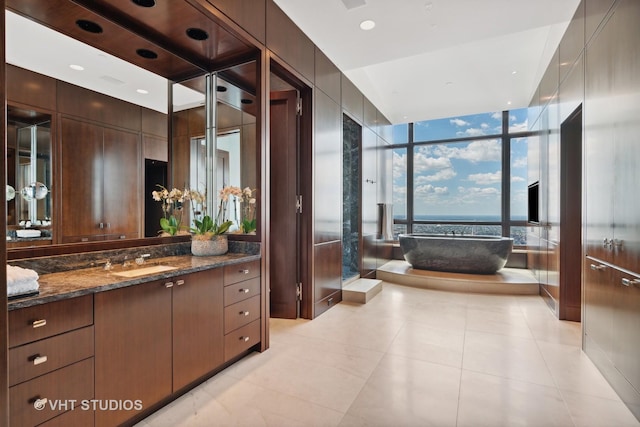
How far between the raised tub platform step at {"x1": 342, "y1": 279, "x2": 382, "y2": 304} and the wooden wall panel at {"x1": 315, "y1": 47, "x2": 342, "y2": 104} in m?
2.64

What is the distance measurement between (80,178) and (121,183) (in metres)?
0.28

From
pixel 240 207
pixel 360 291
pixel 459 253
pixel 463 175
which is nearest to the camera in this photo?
pixel 240 207

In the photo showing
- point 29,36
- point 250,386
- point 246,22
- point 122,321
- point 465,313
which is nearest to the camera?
point 122,321

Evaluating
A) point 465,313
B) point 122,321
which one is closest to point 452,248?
point 465,313

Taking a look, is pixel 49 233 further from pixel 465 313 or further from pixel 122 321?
pixel 465 313

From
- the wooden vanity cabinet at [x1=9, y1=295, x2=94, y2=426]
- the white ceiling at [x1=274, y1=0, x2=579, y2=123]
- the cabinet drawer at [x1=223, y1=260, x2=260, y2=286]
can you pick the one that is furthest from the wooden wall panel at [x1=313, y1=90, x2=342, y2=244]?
the wooden vanity cabinet at [x1=9, y1=295, x2=94, y2=426]

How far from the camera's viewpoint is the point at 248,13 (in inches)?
103

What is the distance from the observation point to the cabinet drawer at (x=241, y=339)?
2.42m

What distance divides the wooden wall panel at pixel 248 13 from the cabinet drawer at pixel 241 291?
213 centimetres

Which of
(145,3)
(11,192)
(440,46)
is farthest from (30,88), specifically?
(440,46)

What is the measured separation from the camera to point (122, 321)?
167 cm

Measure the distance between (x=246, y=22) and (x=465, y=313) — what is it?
12.9ft

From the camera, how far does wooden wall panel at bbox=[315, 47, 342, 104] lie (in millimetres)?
3760

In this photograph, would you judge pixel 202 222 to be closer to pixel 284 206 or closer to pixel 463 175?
pixel 284 206
